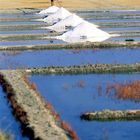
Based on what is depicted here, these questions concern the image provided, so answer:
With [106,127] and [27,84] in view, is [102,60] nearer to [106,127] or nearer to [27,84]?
[27,84]

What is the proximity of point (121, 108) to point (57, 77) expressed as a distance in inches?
141

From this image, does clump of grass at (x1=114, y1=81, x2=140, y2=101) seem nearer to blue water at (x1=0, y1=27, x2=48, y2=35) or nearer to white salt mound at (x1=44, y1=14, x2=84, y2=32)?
blue water at (x1=0, y1=27, x2=48, y2=35)

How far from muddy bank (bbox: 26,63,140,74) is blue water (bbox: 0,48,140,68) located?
33.8 inches

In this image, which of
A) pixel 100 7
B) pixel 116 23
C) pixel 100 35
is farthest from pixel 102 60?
pixel 100 7

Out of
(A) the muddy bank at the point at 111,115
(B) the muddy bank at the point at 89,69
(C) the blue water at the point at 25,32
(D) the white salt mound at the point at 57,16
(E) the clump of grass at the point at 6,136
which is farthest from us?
(D) the white salt mound at the point at 57,16

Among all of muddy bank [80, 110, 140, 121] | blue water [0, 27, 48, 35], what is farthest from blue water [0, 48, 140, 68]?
muddy bank [80, 110, 140, 121]

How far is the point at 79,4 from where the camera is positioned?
3547 cm

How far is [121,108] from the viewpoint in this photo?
10445 millimetres

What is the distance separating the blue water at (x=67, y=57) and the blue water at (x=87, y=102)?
179cm

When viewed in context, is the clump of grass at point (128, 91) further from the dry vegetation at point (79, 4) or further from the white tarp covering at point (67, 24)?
the dry vegetation at point (79, 4)

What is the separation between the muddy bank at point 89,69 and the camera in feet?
46.4

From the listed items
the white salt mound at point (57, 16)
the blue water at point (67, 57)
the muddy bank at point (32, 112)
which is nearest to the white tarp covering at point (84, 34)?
the blue water at point (67, 57)

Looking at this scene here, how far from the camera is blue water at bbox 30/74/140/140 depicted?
894 centimetres

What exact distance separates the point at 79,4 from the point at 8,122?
26.3 m
